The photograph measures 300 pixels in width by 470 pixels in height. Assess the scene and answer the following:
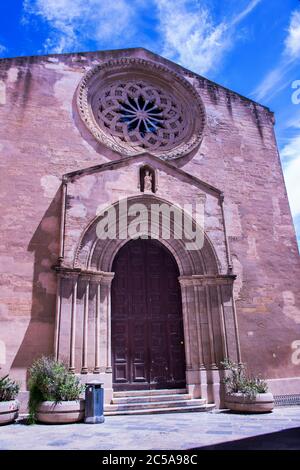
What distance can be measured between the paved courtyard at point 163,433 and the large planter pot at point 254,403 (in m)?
0.33

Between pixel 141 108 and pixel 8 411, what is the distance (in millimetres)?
9510

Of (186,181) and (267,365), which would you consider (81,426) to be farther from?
(186,181)

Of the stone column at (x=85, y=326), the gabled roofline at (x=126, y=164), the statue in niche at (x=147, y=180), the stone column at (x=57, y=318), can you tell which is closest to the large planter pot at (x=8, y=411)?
the stone column at (x=57, y=318)

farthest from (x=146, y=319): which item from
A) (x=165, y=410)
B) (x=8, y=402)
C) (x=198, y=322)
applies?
(x=8, y=402)

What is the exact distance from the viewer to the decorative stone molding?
38.3ft

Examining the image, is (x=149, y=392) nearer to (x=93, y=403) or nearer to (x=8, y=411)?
(x=93, y=403)

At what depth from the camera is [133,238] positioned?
1002 centimetres

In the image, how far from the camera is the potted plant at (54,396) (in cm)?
684

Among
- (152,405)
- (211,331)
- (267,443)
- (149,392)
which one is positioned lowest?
(267,443)

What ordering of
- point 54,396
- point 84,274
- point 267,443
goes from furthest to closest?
point 84,274, point 54,396, point 267,443

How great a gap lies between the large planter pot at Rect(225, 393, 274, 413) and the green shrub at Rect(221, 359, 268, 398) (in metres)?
0.09

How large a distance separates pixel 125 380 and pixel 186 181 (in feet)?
17.6
